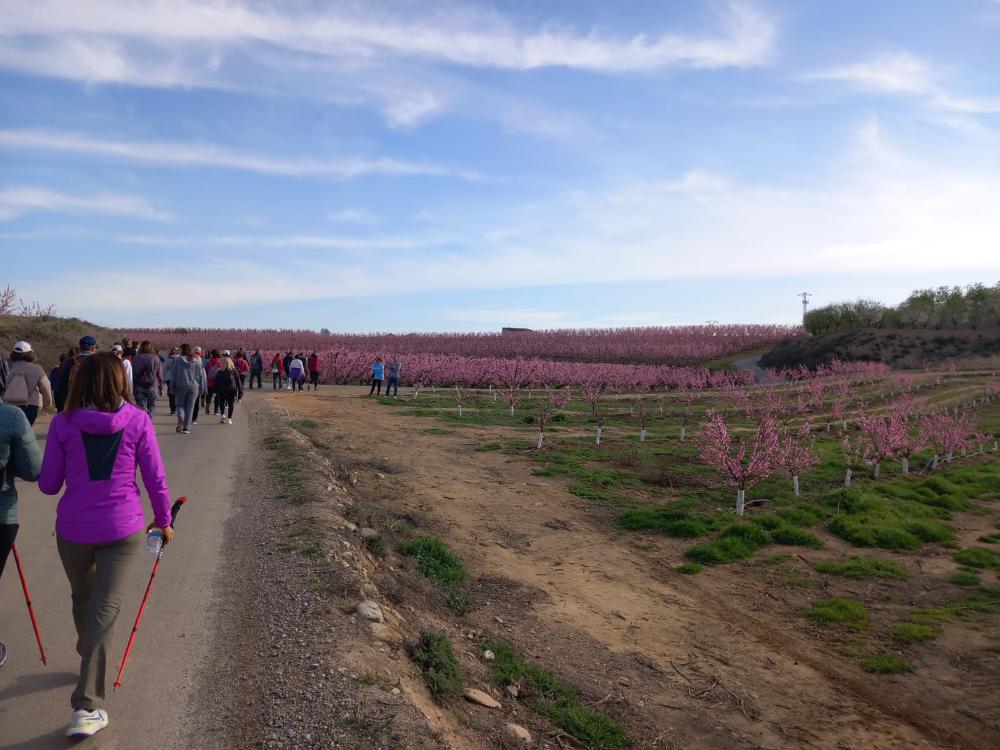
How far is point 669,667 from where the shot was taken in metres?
7.24

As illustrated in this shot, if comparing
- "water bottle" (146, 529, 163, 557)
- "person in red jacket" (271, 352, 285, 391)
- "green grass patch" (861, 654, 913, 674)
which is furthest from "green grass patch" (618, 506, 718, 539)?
"person in red jacket" (271, 352, 285, 391)

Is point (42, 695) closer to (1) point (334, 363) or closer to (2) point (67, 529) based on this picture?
(2) point (67, 529)

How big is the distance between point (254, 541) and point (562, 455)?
11.4 m

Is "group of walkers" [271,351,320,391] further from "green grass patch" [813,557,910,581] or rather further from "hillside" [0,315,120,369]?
"green grass patch" [813,557,910,581]

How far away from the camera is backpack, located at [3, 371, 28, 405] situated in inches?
344

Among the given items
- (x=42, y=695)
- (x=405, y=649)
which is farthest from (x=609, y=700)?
(x=42, y=695)

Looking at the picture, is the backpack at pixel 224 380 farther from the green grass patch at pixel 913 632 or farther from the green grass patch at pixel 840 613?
the green grass patch at pixel 913 632

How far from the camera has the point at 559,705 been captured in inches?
236

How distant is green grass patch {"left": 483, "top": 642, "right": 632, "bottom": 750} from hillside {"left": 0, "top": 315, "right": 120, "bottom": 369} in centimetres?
2270

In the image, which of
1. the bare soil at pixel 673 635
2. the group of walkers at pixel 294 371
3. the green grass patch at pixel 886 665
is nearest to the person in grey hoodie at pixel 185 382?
the bare soil at pixel 673 635

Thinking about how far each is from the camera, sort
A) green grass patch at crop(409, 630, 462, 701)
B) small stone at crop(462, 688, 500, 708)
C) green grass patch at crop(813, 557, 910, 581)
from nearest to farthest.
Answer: green grass patch at crop(409, 630, 462, 701) → small stone at crop(462, 688, 500, 708) → green grass patch at crop(813, 557, 910, 581)

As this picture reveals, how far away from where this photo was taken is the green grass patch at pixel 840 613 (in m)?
8.75

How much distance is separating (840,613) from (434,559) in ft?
17.0

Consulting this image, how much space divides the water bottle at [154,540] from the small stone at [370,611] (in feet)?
7.65
